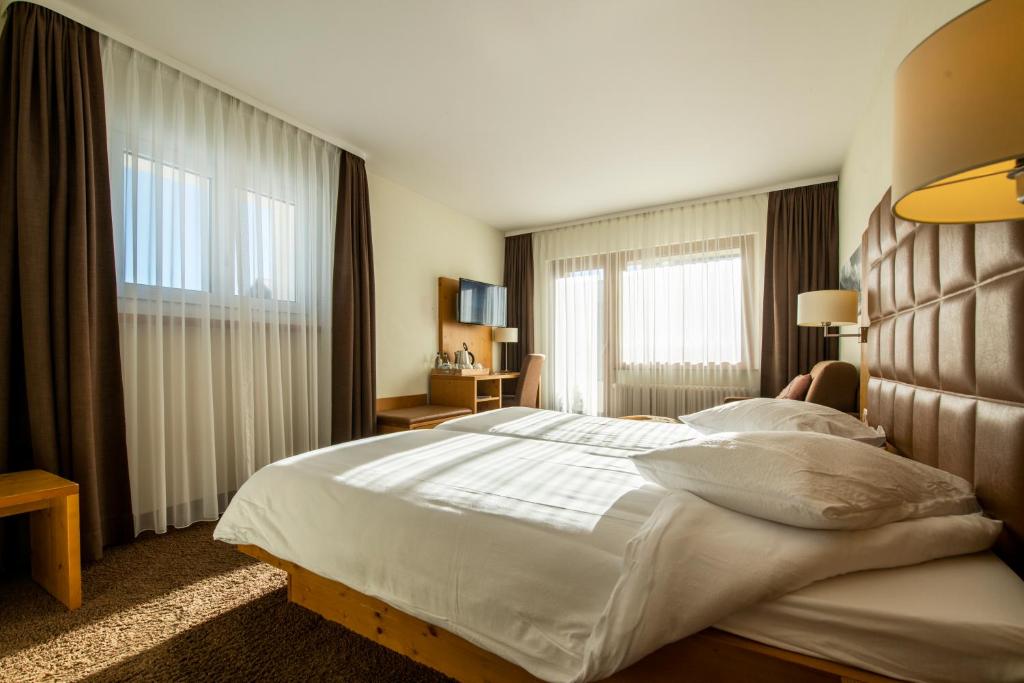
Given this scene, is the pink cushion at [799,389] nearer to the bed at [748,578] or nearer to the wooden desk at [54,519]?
the bed at [748,578]

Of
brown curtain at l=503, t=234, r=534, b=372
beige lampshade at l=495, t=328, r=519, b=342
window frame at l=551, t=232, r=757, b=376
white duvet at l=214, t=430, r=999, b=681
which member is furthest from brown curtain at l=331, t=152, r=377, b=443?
window frame at l=551, t=232, r=757, b=376

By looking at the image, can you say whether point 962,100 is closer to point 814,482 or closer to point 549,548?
point 814,482

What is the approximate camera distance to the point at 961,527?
88 cm

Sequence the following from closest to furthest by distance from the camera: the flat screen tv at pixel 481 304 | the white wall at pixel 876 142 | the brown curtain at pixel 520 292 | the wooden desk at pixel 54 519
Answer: the wooden desk at pixel 54 519 < the white wall at pixel 876 142 < the flat screen tv at pixel 481 304 < the brown curtain at pixel 520 292

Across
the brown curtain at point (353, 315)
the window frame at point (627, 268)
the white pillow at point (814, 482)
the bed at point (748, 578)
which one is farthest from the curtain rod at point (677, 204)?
the white pillow at point (814, 482)

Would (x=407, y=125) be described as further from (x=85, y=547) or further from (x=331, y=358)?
(x=85, y=547)

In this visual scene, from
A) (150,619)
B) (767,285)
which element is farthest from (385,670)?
(767,285)

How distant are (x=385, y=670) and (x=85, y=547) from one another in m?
1.77

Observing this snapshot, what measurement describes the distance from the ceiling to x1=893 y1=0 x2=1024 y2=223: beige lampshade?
5.98 feet

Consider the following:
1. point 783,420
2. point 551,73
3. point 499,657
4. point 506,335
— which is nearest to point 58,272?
point 499,657

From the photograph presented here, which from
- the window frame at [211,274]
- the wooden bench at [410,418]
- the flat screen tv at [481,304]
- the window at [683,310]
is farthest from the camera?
the flat screen tv at [481,304]

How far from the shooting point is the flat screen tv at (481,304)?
4.95m

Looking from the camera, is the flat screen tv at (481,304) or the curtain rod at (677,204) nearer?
the curtain rod at (677,204)

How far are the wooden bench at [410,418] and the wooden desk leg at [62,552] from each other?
208cm
